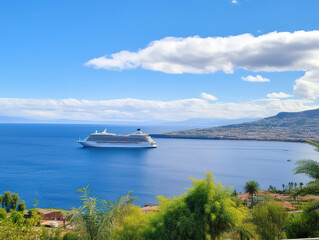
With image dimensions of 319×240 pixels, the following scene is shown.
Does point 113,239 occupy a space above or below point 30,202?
above

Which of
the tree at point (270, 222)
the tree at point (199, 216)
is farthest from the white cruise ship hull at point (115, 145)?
the tree at point (199, 216)

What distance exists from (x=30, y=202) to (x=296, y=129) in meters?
179

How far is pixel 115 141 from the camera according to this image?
93438 millimetres

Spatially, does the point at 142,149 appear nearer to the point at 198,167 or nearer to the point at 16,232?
the point at 198,167

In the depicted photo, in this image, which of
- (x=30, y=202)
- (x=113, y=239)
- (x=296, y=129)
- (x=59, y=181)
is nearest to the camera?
(x=113, y=239)

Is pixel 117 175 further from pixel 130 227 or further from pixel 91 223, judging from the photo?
pixel 91 223

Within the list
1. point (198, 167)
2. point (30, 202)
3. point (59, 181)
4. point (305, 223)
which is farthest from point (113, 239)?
point (198, 167)

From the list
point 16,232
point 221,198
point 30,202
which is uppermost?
point 221,198

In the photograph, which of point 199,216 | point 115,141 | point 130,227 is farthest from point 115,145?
point 199,216

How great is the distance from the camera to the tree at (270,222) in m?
15.6

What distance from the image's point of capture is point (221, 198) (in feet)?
33.7

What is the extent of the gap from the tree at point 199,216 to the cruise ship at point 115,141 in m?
83.0

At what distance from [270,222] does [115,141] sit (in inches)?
3170

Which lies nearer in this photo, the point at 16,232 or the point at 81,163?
the point at 16,232
